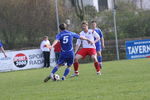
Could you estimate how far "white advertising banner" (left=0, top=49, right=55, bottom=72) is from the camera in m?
26.5

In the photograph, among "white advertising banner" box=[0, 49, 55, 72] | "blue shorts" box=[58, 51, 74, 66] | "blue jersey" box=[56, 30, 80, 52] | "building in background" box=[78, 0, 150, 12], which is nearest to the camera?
"blue jersey" box=[56, 30, 80, 52]

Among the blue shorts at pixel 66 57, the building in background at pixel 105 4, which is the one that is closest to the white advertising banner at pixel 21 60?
the blue shorts at pixel 66 57

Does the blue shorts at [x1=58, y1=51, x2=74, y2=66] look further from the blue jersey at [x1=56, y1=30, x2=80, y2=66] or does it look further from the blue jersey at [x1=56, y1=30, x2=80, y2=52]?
the blue jersey at [x1=56, y1=30, x2=80, y2=52]

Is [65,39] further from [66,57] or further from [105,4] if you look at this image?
[105,4]

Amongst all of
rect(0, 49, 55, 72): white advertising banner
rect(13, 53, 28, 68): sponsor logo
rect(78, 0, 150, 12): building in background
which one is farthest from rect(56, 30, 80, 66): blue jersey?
rect(78, 0, 150, 12): building in background

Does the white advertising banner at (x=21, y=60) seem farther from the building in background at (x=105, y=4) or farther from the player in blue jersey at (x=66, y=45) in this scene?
the building in background at (x=105, y=4)

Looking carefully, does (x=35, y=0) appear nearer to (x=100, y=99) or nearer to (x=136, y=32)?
(x=136, y=32)

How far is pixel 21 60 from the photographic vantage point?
2702 cm

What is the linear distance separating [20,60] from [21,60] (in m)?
0.06

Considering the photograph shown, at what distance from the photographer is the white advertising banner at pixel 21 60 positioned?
1045 inches

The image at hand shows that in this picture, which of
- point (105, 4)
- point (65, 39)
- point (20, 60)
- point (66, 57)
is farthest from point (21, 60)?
point (105, 4)

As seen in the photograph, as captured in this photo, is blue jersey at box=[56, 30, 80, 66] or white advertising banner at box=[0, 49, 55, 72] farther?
white advertising banner at box=[0, 49, 55, 72]

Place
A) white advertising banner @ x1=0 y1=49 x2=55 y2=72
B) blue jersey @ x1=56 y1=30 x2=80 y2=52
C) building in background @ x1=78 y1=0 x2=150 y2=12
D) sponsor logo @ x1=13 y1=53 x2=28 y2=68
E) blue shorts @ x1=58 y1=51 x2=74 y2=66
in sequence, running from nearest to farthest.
Result: blue jersey @ x1=56 y1=30 x2=80 y2=52, blue shorts @ x1=58 y1=51 x2=74 y2=66, white advertising banner @ x1=0 y1=49 x2=55 y2=72, sponsor logo @ x1=13 y1=53 x2=28 y2=68, building in background @ x1=78 y1=0 x2=150 y2=12

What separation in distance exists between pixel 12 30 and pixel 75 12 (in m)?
6.20
